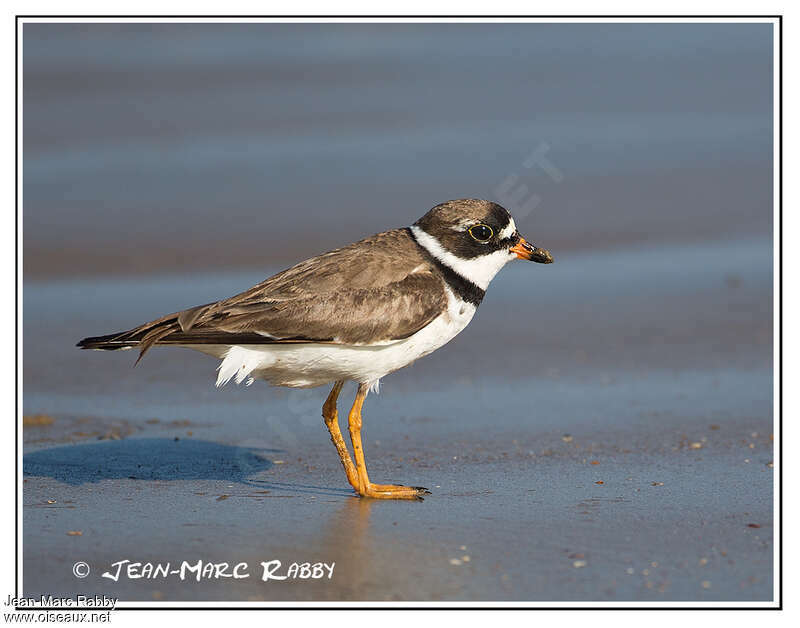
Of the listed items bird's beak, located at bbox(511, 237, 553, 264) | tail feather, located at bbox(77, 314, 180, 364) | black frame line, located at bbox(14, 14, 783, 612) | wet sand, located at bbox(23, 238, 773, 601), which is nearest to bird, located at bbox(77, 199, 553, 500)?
tail feather, located at bbox(77, 314, 180, 364)

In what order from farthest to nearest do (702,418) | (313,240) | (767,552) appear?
(313,240) → (702,418) → (767,552)

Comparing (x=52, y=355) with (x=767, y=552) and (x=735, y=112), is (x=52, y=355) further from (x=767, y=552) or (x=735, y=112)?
(x=735, y=112)

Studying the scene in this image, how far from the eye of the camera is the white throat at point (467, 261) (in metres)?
6.27

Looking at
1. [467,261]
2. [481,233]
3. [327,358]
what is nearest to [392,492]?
[327,358]

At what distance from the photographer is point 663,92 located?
50.6 feet

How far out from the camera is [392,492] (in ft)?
19.4

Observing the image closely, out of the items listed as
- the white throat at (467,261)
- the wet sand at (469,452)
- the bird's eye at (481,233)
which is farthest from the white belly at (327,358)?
the wet sand at (469,452)

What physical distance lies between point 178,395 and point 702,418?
12.2ft

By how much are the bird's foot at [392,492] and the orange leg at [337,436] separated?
84 millimetres

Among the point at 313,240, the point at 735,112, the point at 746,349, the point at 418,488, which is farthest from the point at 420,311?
the point at 735,112

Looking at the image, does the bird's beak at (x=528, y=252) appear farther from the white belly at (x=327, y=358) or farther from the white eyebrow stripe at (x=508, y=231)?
the white belly at (x=327, y=358)

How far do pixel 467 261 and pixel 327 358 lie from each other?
1012mm

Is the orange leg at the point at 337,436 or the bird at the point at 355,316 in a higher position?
the bird at the point at 355,316

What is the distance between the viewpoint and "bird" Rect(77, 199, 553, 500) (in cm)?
588
